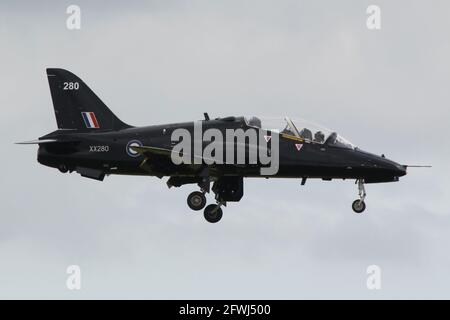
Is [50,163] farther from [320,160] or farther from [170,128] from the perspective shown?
[320,160]

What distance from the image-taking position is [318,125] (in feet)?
138

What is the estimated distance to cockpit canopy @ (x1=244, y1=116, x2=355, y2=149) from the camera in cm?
4156

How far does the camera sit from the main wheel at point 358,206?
1657 inches

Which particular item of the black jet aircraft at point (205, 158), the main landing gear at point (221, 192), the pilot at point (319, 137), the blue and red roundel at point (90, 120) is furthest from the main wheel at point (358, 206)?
the blue and red roundel at point (90, 120)

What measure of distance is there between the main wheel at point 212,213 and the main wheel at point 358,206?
5575mm

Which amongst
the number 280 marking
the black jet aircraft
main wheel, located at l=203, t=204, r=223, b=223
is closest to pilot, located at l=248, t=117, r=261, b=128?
the black jet aircraft

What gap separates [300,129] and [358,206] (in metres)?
3.93

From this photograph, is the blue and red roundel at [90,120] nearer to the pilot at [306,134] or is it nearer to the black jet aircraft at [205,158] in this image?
the black jet aircraft at [205,158]

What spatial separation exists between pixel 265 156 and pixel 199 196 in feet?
10.6

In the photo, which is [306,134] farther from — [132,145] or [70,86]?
[70,86]

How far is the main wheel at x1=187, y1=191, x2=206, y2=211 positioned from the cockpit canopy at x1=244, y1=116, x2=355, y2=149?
354cm

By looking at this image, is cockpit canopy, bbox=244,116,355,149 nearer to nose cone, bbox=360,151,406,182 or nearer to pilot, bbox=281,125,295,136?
pilot, bbox=281,125,295,136

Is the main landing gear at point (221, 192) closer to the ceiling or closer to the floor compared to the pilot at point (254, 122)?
closer to the floor

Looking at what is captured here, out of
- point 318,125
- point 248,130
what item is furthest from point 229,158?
point 318,125
